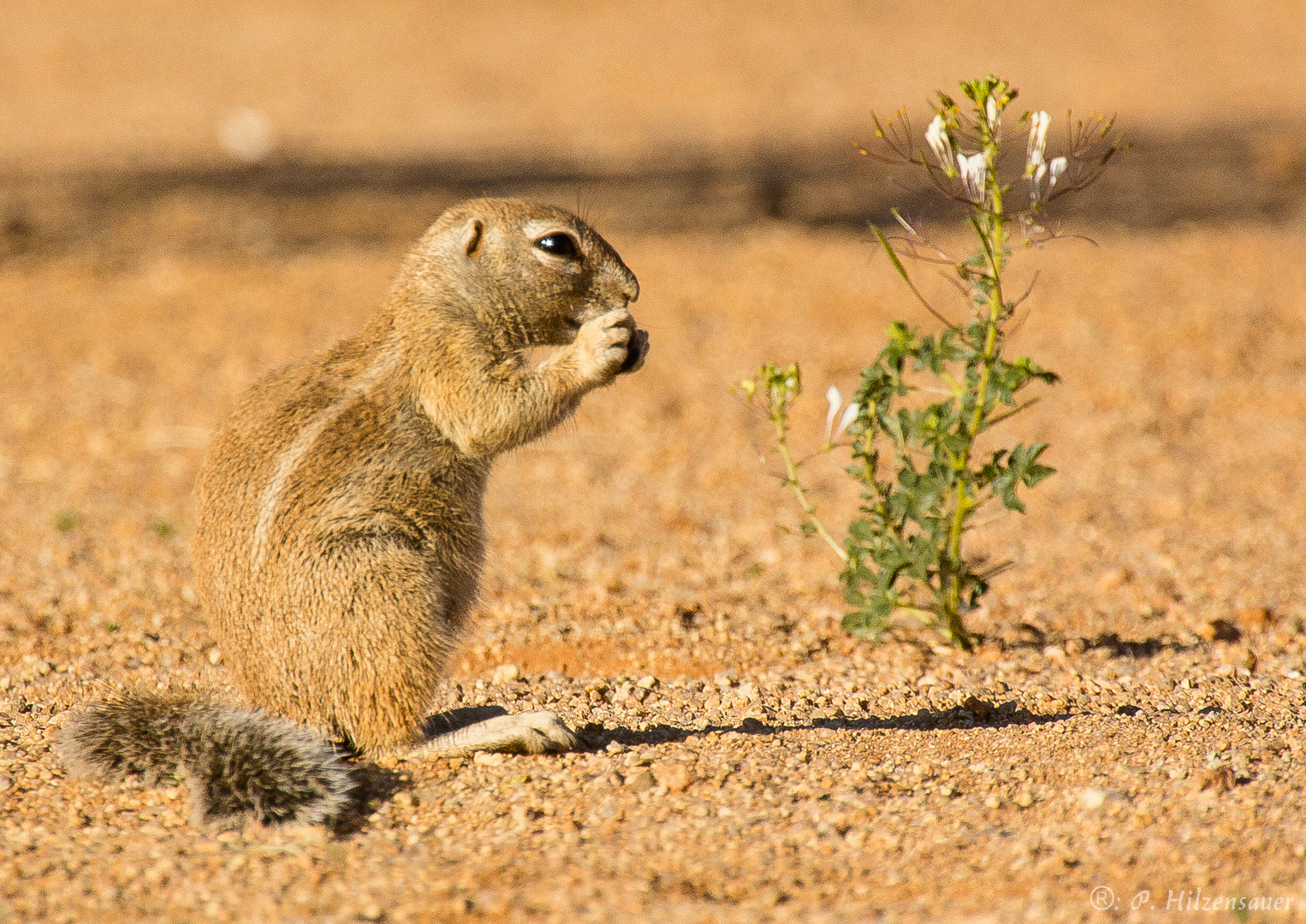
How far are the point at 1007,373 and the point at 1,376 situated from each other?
258 inches

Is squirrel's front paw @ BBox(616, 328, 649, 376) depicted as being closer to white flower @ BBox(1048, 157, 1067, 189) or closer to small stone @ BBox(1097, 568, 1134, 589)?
white flower @ BBox(1048, 157, 1067, 189)

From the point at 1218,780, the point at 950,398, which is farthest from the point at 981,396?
the point at 1218,780

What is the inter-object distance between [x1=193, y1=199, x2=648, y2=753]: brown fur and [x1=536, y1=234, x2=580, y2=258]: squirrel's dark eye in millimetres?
18

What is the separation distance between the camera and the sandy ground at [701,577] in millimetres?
3215

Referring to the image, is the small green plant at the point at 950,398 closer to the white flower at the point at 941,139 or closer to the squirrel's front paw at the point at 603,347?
the white flower at the point at 941,139

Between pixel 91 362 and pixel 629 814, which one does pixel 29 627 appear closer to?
pixel 629 814

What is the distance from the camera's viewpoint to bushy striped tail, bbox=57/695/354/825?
3469 millimetres

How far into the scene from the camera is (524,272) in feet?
14.2

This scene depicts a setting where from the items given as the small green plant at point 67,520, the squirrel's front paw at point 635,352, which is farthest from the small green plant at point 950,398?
the small green plant at point 67,520

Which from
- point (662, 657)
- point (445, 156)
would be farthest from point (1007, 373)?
point (445, 156)

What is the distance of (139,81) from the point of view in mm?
17250

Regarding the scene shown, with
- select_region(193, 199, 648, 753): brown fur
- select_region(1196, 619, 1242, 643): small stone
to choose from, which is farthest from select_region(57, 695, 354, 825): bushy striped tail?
select_region(1196, 619, 1242, 643): small stone

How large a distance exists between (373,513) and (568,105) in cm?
1304

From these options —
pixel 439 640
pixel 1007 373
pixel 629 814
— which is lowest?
pixel 629 814
